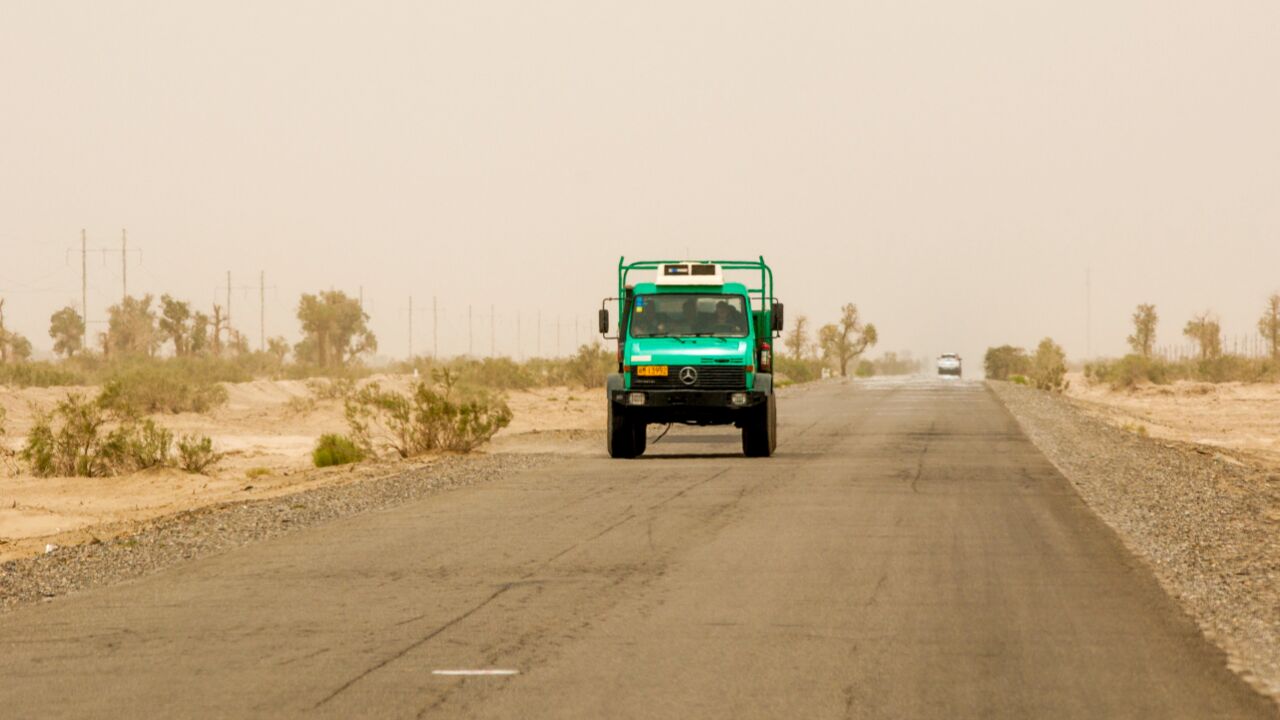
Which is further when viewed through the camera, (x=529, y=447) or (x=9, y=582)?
(x=529, y=447)

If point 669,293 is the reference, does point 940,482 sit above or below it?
below

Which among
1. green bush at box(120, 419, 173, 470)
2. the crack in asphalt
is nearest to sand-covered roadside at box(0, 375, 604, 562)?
green bush at box(120, 419, 173, 470)

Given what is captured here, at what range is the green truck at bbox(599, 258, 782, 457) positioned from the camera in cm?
2470

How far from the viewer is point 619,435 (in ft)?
84.9

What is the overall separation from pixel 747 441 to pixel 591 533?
1099cm

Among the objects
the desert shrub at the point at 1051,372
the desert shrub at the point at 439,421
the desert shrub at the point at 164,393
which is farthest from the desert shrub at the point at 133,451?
the desert shrub at the point at 1051,372

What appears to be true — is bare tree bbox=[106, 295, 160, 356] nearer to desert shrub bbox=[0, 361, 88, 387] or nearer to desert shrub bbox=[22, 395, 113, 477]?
desert shrub bbox=[0, 361, 88, 387]

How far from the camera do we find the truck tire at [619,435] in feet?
84.3

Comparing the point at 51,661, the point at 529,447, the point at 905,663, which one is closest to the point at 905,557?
the point at 905,663

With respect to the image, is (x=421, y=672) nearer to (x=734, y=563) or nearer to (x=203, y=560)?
(x=734, y=563)

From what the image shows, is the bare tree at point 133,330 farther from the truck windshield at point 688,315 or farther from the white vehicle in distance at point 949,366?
the truck windshield at point 688,315

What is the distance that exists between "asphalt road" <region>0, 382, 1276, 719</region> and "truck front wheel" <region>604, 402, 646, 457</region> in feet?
25.0

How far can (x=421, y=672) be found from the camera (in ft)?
27.7

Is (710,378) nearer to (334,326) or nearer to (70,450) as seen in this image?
(70,450)
